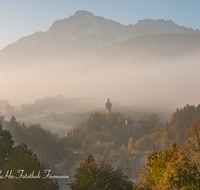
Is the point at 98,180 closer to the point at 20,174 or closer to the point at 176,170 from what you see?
the point at 176,170

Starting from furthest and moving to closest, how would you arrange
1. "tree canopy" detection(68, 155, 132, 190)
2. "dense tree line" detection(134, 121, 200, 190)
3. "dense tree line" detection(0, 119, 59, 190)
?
"dense tree line" detection(0, 119, 59, 190)
"tree canopy" detection(68, 155, 132, 190)
"dense tree line" detection(134, 121, 200, 190)

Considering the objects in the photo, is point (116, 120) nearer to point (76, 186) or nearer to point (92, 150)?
point (92, 150)

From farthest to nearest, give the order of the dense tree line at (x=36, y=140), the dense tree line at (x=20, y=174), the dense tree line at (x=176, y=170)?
the dense tree line at (x=36, y=140) → the dense tree line at (x=20, y=174) → the dense tree line at (x=176, y=170)

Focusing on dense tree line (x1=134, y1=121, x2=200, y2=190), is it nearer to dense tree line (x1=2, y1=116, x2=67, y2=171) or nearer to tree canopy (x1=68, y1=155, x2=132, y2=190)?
tree canopy (x1=68, y1=155, x2=132, y2=190)

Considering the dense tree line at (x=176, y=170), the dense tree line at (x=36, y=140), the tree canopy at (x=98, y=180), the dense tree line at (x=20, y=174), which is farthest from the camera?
the dense tree line at (x=36, y=140)

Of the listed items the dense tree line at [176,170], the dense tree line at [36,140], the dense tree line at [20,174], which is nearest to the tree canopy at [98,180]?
the dense tree line at [176,170]

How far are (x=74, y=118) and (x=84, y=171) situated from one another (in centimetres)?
17296

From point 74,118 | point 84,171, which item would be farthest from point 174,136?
point 74,118

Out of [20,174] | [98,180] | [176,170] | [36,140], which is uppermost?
[176,170]

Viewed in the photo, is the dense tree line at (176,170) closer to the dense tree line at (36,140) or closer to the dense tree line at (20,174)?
the dense tree line at (20,174)

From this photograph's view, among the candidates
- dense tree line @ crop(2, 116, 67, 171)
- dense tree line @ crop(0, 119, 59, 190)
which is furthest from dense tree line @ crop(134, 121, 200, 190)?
dense tree line @ crop(2, 116, 67, 171)

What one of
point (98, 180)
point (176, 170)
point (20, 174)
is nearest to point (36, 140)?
point (20, 174)

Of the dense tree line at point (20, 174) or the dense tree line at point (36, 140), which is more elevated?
the dense tree line at point (20, 174)

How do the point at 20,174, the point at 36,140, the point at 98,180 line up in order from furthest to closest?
the point at 36,140 < the point at 20,174 < the point at 98,180
